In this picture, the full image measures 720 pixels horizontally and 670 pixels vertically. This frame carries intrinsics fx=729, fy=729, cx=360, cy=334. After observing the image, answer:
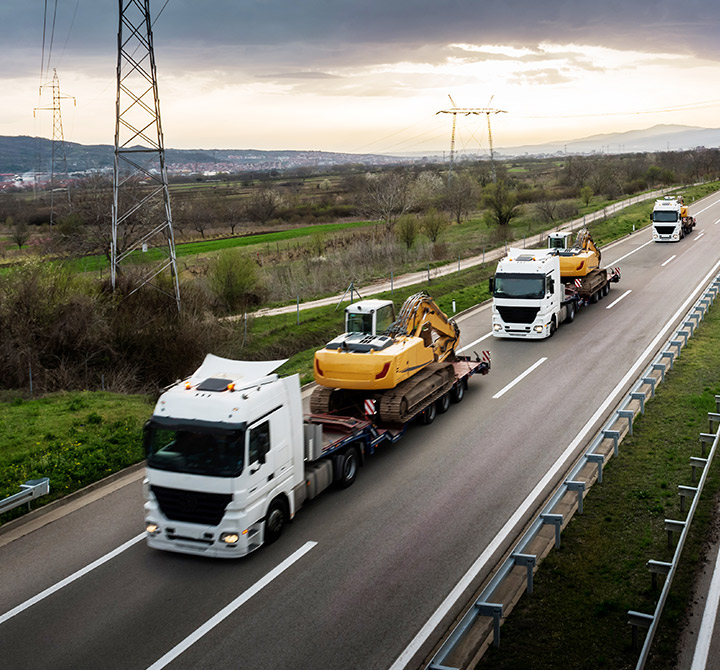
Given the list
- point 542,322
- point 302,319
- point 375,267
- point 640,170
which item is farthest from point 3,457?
point 640,170

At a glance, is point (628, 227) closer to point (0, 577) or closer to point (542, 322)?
point (542, 322)

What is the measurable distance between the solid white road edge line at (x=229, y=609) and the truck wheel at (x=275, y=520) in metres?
0.50

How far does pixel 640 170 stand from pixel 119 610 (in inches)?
4410

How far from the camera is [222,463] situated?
11.5 metres

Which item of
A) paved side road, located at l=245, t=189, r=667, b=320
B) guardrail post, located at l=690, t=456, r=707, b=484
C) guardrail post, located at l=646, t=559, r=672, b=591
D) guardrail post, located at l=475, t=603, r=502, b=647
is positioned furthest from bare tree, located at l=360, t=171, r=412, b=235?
guardrail post, located at l=475, t=603, r=502, b=647

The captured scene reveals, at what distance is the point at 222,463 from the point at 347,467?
3.93 m

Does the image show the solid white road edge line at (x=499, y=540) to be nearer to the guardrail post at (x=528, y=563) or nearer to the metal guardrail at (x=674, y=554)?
the guardrail post at (x=528, y=563)

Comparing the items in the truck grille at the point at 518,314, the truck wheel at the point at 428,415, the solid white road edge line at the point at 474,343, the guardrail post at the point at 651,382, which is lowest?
the truck wheel at the point at 428,415

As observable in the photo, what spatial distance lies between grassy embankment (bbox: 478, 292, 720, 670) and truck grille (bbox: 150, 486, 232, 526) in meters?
4.67

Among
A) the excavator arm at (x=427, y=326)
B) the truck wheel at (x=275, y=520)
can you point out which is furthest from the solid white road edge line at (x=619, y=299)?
the truck wheel at (x=275, y=520)

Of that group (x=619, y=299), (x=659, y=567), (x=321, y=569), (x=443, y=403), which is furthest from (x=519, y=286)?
(x=659, y=567)

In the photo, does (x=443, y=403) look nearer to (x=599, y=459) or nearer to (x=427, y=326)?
(x=427, y=326)

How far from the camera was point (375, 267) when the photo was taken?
177ft

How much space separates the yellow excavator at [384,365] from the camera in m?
16.5
